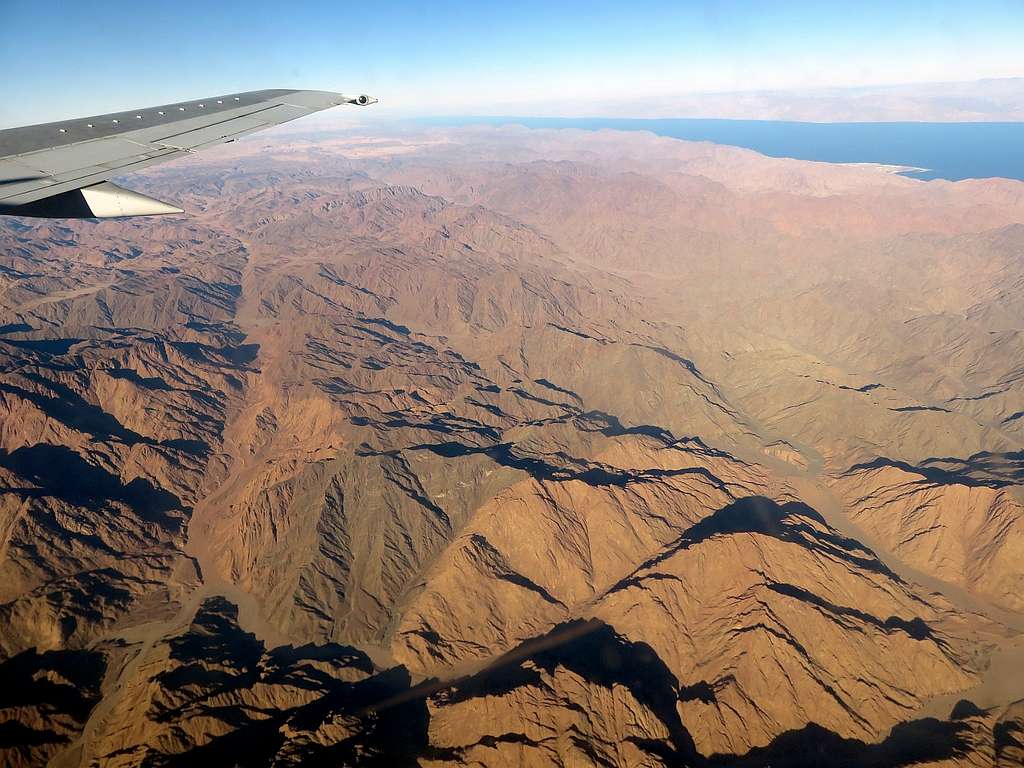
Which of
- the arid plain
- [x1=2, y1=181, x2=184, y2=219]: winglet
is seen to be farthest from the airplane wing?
the arid plain

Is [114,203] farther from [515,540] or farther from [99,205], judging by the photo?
[515,540]

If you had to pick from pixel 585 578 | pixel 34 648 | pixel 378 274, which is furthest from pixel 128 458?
pixel 378 274

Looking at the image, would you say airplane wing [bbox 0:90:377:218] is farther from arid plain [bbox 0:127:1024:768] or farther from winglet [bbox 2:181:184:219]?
arid plain [bbox 0:127:1024:768]

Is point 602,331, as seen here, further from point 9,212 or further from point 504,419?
point 9,212

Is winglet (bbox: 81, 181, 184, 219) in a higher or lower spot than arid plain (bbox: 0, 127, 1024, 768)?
higher

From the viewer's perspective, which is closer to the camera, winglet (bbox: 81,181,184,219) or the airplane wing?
the airplane wing

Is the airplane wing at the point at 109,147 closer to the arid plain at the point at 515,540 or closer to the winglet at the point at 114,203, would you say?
the winglet at the point at 114,203

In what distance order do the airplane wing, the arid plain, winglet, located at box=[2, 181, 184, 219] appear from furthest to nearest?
the arid plain → winglet, located at box=[2, 181, 184, 219] → the airplane wing
